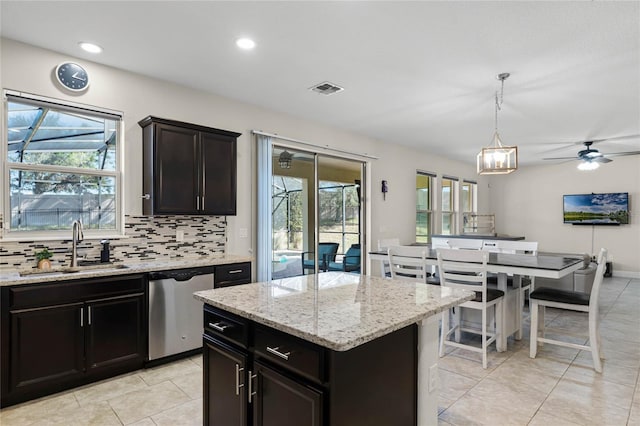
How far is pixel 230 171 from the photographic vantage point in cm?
377

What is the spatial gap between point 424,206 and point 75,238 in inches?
247

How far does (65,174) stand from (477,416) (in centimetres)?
379

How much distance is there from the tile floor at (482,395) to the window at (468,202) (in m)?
5.52

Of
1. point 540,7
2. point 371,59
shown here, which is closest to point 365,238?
point 371,59

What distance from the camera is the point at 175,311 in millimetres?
3156

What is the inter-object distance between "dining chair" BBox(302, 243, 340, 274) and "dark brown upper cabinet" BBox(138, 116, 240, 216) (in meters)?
1.61

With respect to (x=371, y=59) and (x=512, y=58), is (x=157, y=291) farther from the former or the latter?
(x=512, y=58)

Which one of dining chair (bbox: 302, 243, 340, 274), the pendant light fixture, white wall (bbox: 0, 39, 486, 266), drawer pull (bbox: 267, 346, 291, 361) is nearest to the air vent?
white wall (bbox: 0, 39, 486, 266)

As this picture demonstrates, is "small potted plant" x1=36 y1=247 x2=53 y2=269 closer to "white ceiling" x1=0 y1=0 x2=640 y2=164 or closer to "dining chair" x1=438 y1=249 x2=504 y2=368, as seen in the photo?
"white ceiling" x1=0 y1=0 x2=640 y2=164

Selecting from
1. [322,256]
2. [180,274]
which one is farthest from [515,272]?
[180,274]

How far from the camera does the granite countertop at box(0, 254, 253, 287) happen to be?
8.10 feet

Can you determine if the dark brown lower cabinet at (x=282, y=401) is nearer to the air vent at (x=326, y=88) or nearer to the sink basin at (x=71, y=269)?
the sink basin at (x=71, y=269)

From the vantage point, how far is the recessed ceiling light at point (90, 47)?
286cm

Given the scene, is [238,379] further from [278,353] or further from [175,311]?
[175,311]
